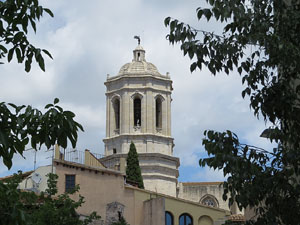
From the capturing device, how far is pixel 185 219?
121 ft

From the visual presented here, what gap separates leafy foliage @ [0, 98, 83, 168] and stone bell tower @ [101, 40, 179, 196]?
186 feet

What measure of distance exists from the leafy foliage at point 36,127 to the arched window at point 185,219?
29.6 metres

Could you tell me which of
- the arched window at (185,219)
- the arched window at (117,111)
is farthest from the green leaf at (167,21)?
the arched window at (117,111)

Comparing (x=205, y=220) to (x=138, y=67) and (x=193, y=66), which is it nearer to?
(x=193, y=66)

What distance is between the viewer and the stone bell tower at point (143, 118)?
6488 cm

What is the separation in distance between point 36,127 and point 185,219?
2999 centimetres

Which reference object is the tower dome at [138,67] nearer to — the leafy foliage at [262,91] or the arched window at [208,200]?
the arched window at [208,200]

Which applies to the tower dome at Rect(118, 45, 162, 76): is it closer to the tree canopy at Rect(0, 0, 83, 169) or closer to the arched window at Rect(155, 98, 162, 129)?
the arched window at Rect(155, 98, 162, 129)

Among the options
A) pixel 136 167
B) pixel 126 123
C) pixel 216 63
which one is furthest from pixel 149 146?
pixel 216 63

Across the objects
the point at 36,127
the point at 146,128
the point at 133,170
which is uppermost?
the point at 146,128

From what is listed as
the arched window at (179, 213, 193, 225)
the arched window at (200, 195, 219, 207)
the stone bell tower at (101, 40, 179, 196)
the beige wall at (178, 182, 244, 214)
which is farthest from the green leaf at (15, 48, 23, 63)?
the arched window at (200, 195, 219, 207)

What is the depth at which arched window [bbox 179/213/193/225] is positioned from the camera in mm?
36628

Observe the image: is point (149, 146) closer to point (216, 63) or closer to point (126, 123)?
point (126, 123)

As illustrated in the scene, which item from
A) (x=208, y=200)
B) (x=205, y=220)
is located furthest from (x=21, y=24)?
(x=208, y=200)
